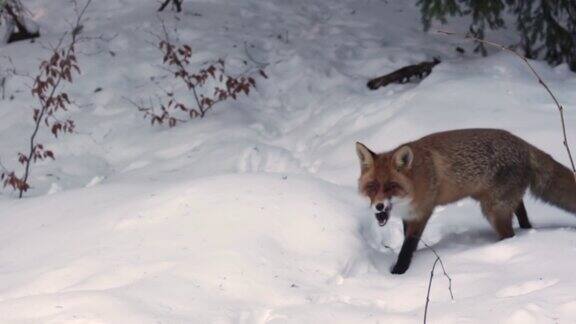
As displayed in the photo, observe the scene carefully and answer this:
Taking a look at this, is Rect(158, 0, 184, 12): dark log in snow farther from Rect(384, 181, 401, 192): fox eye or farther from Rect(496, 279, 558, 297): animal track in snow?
Rect(496, 279, 558, 297): animal track in snow

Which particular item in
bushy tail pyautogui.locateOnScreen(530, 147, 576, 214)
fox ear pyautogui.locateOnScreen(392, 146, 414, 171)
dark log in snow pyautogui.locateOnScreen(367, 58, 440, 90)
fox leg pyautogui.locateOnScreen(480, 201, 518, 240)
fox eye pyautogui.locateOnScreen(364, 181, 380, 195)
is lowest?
dark log in snow pyautogui.locateOnScreen(367, 58, 440, 90)

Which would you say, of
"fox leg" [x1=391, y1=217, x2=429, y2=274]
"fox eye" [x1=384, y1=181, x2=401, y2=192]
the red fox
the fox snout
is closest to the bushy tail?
the red fox

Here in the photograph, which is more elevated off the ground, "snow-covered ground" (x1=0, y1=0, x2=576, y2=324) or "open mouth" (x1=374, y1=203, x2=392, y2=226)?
"open mouth" (x1=374, y1=203, x2=392, y2=226)

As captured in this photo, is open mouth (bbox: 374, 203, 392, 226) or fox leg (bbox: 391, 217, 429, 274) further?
fox leg (bbox: 391, 217, 429, 274)

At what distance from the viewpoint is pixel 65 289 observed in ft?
14.2

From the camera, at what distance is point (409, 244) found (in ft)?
16.4

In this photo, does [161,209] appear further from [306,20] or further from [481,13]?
[306,20]

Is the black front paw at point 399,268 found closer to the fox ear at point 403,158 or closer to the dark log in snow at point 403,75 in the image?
the fox ear at point 403,158

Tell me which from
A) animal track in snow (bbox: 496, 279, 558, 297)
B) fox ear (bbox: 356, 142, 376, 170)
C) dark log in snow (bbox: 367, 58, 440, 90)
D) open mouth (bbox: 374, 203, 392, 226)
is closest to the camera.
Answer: animal track in snow (bbox: 496, 279, 558, 297)

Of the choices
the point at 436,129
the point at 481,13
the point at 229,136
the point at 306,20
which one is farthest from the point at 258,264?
the point at 306,20

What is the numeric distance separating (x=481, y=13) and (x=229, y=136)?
3.69 m

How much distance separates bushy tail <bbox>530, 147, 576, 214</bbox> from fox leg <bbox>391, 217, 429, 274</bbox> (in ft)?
3.00

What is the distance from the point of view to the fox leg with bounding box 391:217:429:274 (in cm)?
490

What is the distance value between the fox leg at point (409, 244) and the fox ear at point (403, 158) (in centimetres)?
44
